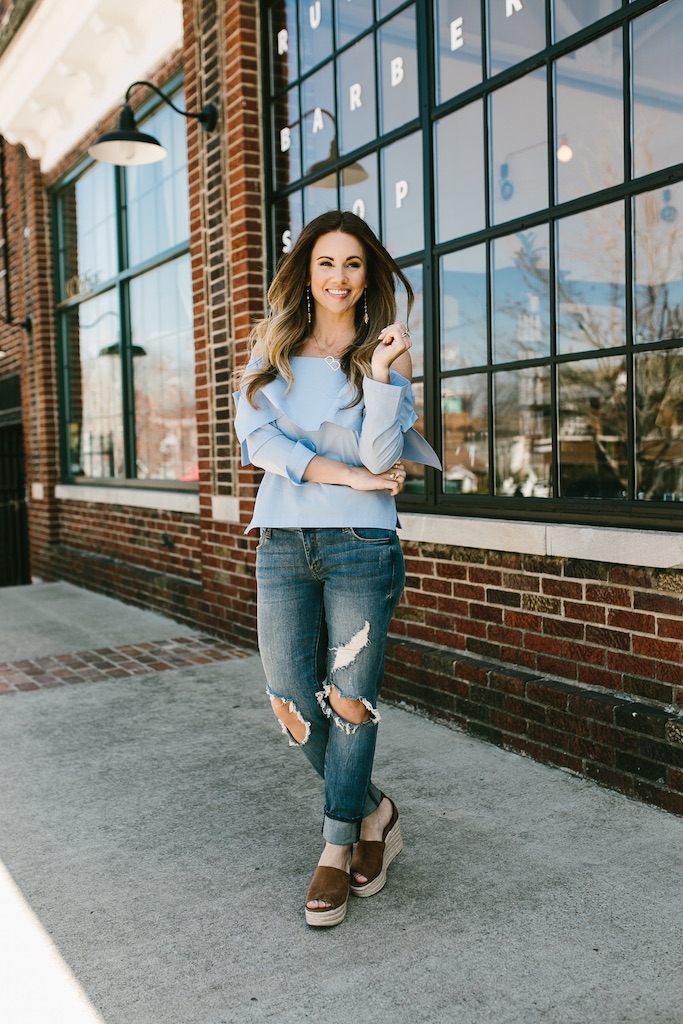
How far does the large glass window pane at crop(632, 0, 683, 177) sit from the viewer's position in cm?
383

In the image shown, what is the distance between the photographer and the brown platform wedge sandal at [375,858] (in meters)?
2.75

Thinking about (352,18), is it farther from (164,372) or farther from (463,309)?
(164,372)

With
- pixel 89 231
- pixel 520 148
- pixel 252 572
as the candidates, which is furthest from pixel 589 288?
pixel 89 231

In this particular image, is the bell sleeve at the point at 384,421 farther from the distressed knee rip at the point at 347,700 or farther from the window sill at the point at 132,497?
the window sill at the point at 132,497

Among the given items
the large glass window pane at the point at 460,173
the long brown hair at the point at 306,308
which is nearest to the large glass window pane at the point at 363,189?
the large glass window pane at the point at 460,173

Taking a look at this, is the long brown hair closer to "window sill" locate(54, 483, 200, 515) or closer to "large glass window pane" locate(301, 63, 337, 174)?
"large glass window pane" locate(301, 63, 337, 174)

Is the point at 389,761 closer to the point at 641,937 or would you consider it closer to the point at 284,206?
the point at 641,937

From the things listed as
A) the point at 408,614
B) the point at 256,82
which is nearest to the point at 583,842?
the point at 408,614

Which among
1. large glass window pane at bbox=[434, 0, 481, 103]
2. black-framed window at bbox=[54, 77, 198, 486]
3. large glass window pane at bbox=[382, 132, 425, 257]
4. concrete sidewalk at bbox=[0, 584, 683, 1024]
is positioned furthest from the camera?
black-framed window at bbox=[54, 77, 198, 486]

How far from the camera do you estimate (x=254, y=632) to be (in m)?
5.90

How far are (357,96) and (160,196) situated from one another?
3010 millimetres

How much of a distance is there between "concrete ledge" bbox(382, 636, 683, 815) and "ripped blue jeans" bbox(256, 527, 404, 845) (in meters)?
1.15

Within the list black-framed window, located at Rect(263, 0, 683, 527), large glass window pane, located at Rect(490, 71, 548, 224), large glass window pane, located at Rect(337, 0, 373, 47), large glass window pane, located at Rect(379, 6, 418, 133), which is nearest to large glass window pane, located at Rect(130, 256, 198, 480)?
black-framed window, located at Rect(263, 0, 683, 527)

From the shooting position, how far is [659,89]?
3.99 metres
